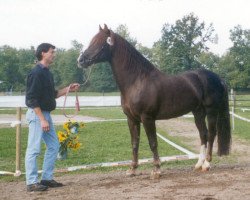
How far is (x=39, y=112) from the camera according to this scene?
5.39 m

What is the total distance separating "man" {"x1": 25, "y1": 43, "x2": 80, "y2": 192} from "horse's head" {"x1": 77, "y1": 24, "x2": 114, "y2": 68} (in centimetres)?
64

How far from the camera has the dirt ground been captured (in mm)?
4906

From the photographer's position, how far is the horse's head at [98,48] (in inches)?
245

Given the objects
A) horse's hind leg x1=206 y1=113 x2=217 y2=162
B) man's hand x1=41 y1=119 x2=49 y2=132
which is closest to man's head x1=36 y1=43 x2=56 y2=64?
man's hand x1=41 y1=119 x2=49 y2=132

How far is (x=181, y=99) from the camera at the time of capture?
6.54 m

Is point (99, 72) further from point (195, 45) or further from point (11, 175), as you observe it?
point (11, 175)

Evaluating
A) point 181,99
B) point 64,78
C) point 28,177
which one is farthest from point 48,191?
point 64,78

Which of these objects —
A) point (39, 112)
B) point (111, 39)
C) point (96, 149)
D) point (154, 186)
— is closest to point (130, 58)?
point (111, 39)

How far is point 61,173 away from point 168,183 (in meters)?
2.44

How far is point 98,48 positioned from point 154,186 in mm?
A: 2266

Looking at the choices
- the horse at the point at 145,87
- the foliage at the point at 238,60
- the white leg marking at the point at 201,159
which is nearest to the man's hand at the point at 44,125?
the horse at the point at 145,87

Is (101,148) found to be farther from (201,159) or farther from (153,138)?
(153,138)

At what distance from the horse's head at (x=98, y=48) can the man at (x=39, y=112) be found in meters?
0.64

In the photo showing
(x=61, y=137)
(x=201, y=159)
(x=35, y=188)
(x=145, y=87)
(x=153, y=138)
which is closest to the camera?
(x=35, y=188)
